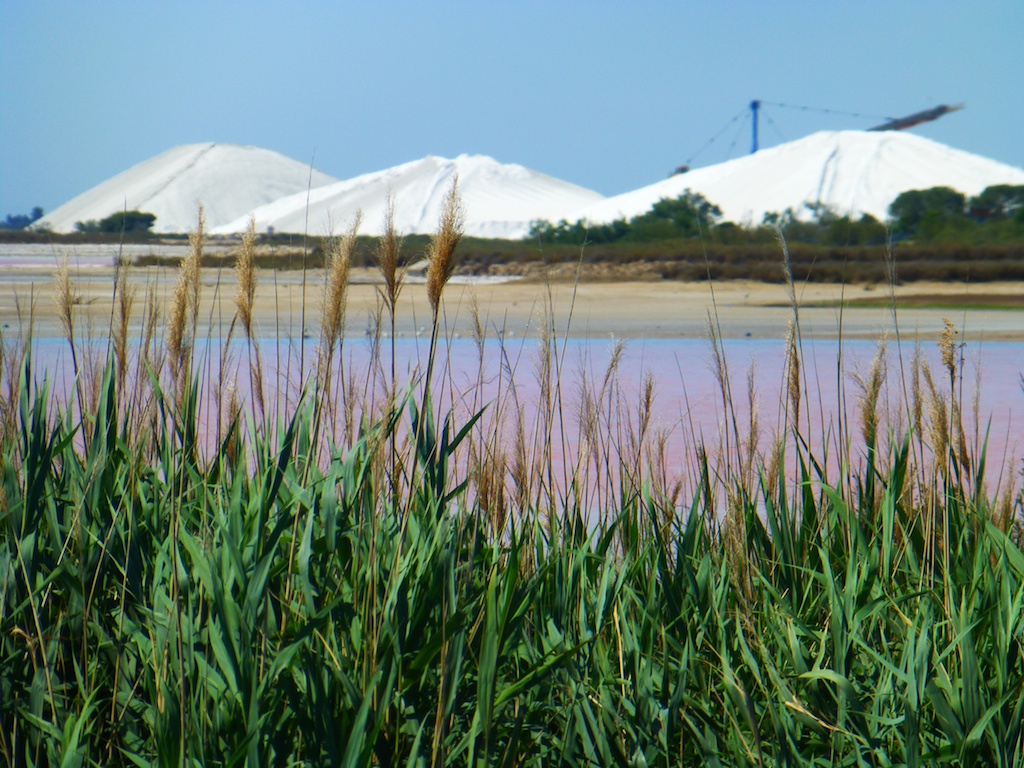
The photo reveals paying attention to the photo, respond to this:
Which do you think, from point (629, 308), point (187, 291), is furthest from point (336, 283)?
point (629, 308)

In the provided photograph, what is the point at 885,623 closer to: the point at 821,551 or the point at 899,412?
the point at 821,551

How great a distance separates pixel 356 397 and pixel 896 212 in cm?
3267

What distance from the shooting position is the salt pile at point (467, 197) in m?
68.7

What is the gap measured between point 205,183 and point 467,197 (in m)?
30.7

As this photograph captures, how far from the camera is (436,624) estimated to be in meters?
1.49

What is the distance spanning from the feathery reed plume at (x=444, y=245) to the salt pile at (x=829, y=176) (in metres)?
49.4

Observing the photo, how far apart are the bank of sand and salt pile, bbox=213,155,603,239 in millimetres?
47846

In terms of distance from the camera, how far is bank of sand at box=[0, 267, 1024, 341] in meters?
9.18

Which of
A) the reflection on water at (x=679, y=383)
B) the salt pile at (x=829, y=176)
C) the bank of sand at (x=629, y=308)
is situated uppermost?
the salt pile at (x=829, y=176)

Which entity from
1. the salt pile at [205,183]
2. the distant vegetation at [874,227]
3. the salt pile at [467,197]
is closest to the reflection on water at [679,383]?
the distant vegetation at [874,227]

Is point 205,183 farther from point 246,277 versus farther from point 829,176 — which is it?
point 246,277

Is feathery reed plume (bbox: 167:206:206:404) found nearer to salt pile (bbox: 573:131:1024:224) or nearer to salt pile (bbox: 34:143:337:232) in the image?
salt pile (bbox: 573:131:1024:224)

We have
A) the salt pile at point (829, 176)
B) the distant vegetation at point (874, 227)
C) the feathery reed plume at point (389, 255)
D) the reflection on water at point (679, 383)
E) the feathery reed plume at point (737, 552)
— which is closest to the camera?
the feathery reed plume at point (389, 255)

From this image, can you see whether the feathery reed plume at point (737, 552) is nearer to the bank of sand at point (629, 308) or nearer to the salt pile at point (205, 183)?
the bank of sand at point (629, 308)
